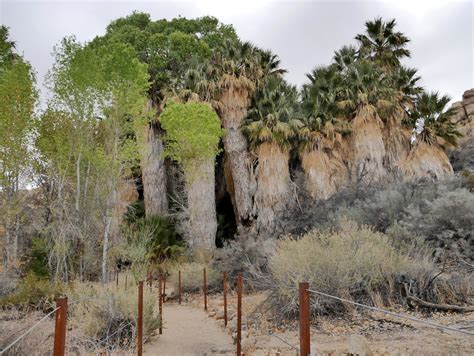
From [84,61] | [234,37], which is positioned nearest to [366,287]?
[84,61]

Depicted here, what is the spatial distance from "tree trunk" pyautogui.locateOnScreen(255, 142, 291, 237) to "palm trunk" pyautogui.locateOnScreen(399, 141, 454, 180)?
5.87 meters

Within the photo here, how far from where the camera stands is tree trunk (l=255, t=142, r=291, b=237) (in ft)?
66.3

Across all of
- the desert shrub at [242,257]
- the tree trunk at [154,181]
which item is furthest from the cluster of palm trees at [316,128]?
the desert shrub at [242,257]

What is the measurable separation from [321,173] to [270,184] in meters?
2.67

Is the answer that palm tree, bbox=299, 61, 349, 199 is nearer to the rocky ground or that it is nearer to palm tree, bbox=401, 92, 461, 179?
palm tree, bbox=401, 92, 461, 179

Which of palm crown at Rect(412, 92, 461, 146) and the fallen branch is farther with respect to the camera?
palm crown at Rect(412, 92, 461, 146)

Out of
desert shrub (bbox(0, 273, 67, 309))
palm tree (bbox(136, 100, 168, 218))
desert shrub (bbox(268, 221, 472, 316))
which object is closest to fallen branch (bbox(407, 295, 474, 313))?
desert shrub (bbox(268, 221, 472, 316))

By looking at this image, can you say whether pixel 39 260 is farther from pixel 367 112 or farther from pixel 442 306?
pixel 367 112

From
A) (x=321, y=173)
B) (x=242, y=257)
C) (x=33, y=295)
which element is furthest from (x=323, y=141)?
(x=33, y=295)

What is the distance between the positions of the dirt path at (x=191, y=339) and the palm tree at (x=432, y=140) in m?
14.1

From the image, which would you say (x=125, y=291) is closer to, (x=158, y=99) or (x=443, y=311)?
(x=443, y=311)

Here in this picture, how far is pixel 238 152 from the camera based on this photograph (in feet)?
69.7

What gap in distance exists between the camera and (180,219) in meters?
20.8

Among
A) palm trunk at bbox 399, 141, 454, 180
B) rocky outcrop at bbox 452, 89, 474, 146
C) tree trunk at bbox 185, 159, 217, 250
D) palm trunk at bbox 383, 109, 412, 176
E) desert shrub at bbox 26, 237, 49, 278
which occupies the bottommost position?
desert shrub at bbox 26, 237, 49, 278
